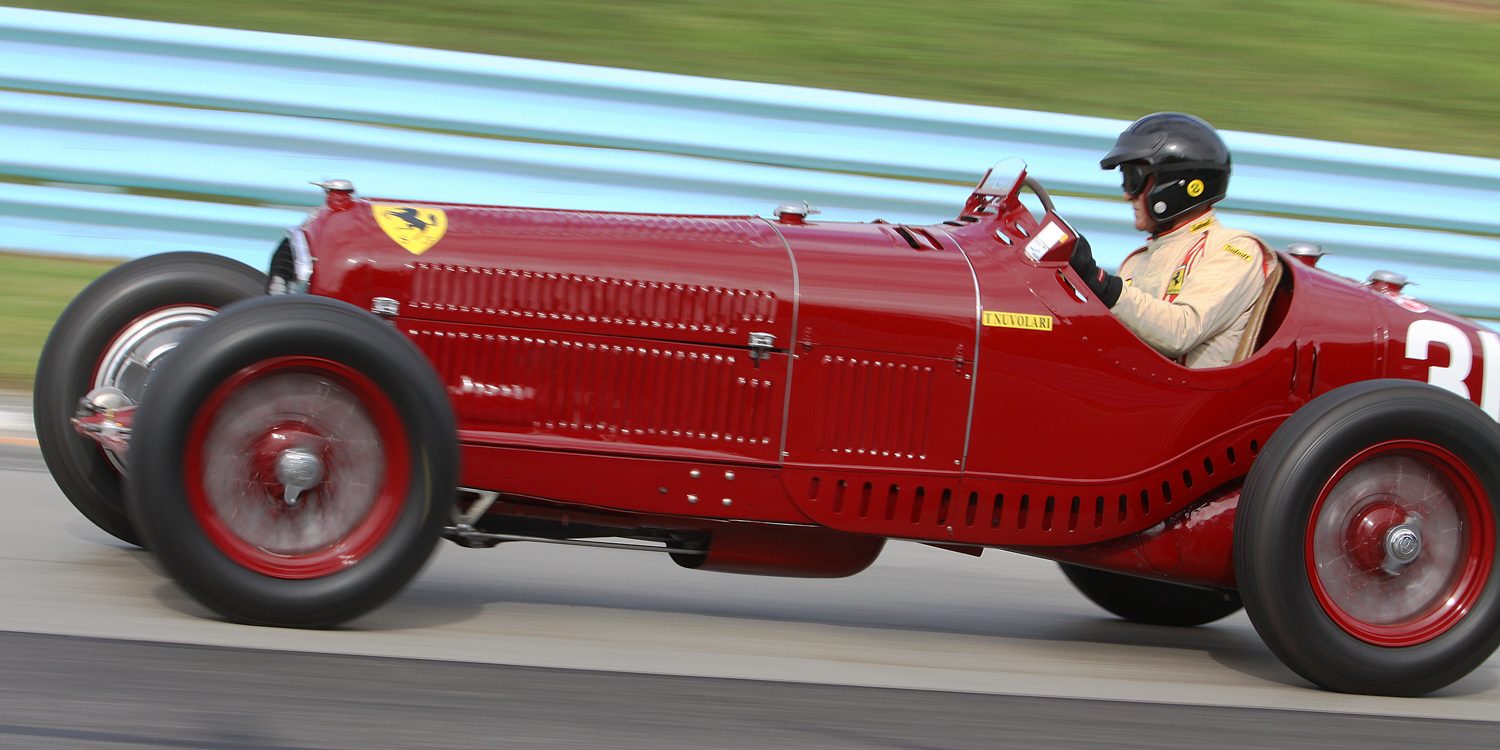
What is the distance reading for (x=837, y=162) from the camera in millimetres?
8789

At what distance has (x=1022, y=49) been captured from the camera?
36.6 ft

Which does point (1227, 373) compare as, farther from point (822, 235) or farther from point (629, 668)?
point (629, 668)

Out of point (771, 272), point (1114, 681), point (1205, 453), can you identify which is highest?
point (771, 272)

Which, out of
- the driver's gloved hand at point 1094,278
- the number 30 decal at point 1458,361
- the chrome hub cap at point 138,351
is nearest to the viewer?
the driver's gloved hand at point 1094,278

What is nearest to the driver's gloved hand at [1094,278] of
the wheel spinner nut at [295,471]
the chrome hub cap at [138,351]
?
the wheel spinner nut at [295,471]

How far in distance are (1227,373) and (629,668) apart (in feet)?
6.57

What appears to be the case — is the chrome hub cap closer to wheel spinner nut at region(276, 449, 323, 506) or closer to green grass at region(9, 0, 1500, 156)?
wheel spinner nut at region(276, 449, 323, 506)

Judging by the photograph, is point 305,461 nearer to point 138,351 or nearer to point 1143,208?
point 138,351

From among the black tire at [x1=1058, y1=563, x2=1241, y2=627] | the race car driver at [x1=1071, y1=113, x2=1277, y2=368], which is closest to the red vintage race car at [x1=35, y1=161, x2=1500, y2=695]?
the race car driver at [x1=1071, y1=113, x2=1277, y2=368]

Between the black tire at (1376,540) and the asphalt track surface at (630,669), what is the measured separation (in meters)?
0.14

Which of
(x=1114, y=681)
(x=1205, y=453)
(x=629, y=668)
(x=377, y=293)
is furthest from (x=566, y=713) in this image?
(x=1205, y=453)

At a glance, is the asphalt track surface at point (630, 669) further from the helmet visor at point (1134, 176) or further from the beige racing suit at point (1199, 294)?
the helmet visor at point (1134, 176)

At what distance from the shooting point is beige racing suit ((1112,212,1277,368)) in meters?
4.93

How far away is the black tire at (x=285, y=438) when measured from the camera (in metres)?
4.07
